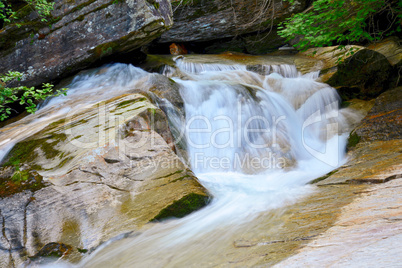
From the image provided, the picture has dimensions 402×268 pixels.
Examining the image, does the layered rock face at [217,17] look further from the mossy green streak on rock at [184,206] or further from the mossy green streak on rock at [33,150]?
the mossy green streak on rock at [184,206]

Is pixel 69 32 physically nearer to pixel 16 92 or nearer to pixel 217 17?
pixel 16 92

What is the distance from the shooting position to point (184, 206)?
3779mm

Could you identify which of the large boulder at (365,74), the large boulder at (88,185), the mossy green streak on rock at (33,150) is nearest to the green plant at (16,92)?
the large boulder at (88,185)

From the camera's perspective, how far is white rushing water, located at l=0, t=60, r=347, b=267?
126 inches

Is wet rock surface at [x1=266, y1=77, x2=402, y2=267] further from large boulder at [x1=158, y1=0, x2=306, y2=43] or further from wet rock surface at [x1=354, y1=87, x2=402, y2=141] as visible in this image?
large boulder at [x1=158, y1=0, x2=306, y2=43]

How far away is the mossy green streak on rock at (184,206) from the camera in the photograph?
143 inches

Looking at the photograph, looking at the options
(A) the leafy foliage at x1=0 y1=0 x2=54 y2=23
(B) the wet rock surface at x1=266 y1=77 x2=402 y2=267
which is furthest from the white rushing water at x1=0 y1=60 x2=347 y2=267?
(A) the leafy foliage at x1=0 y1=0 x2=54 y2=23

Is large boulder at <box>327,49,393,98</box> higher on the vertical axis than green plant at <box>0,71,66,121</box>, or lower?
higher

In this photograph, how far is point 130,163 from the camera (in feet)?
14.0

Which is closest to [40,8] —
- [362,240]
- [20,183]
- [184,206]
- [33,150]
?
[33,150]

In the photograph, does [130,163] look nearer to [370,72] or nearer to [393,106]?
[393,106]

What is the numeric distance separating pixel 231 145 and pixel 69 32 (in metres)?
4.82

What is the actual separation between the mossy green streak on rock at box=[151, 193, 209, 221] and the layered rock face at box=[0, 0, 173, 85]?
506 cm

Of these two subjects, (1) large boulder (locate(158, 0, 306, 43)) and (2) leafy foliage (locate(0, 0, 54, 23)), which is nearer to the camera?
(2) leafy foliage (locate(0, 0, 54, 23))
